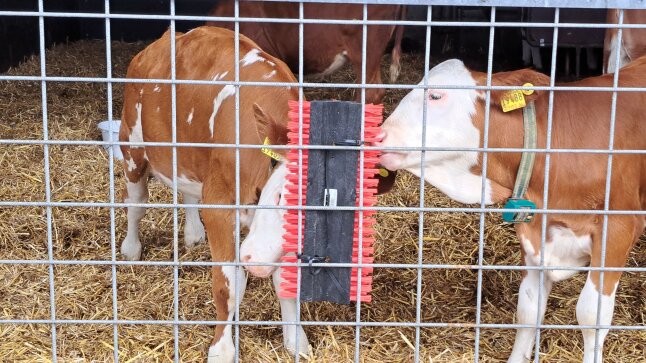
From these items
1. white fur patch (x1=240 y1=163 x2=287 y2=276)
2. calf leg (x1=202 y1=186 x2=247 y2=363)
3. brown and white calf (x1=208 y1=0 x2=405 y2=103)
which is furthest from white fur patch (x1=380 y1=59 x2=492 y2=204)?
brown and white calf (x1=208 y1=0 x2=405 y2=103)

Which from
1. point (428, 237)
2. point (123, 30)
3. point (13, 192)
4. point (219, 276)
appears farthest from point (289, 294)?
point (123, 30)

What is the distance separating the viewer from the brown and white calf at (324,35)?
25.9 ft

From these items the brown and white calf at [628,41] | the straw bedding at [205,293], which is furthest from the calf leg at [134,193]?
the brown and white calf at [628,41]

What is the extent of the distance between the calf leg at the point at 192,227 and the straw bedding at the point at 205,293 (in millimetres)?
69

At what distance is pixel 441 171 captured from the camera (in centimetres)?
361

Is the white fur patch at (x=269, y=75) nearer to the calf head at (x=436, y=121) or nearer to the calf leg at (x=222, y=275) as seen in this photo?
the calf leg at (x=222, y=275)

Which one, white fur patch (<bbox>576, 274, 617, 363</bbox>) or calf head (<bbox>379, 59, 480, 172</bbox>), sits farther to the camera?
white fur patch (<bbox>576, 274, 617, 363</bbox>)

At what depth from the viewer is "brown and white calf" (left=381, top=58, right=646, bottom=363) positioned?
3.52m

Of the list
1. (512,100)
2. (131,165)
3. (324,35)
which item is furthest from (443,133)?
(324,35)

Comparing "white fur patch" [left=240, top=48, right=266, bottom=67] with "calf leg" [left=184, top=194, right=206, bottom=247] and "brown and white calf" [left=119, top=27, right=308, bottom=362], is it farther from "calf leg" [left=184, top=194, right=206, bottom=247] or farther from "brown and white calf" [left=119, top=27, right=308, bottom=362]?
"calf leg" [left=184, top=194, right=206, bottom=247]

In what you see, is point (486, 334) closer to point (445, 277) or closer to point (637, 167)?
point (445, 277)

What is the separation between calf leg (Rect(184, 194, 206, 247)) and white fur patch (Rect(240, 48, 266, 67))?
1471 millimetres

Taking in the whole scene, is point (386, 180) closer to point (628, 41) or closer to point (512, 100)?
point (512, 100)

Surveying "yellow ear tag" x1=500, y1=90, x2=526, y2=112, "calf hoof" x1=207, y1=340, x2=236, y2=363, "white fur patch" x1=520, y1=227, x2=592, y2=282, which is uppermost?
"yellow ear tag" x1=500, y1=90, x2=526, y2=112
